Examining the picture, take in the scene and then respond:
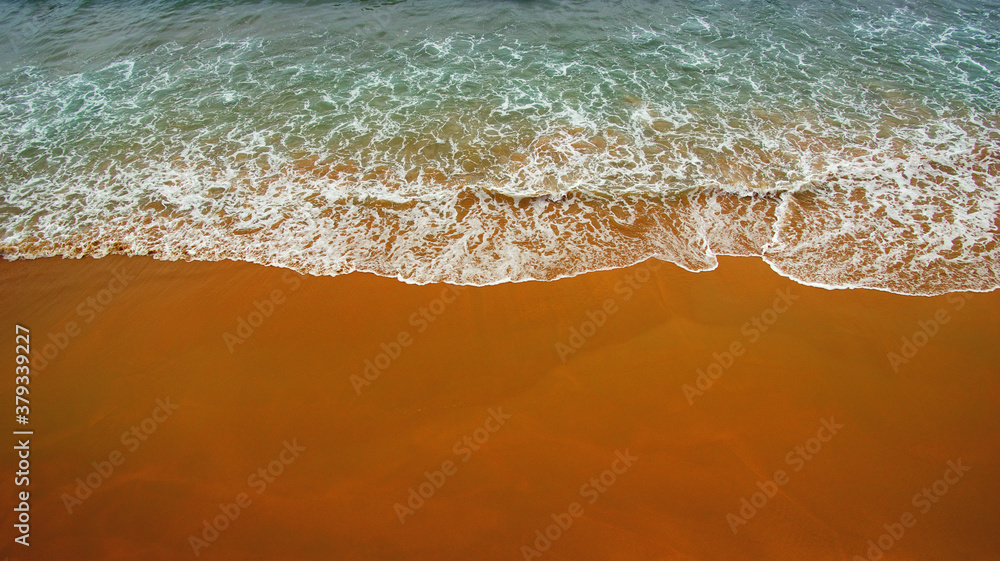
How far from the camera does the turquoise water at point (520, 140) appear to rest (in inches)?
324

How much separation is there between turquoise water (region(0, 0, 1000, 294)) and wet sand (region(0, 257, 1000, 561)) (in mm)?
884

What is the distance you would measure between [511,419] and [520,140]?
22.3ft

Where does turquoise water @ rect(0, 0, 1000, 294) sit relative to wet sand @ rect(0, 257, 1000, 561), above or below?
above

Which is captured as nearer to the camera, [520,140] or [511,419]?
[511,419]

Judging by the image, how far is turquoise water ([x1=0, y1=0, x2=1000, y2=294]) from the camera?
27.0 feet

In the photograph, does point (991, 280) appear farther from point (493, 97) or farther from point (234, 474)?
point (234, 474)

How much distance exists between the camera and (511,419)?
584 centimetres

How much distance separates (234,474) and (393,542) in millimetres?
2170

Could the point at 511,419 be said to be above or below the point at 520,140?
below

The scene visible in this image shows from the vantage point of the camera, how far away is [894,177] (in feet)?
30.5

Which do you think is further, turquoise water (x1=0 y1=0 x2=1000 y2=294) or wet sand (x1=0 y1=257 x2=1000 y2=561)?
turquoise water (x1=0 y1=0 x2=1000 y2=294)

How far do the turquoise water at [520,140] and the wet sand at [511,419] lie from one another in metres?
0.88

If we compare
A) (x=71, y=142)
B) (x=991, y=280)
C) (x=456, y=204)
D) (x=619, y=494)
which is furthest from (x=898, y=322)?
(x=71, y=142)

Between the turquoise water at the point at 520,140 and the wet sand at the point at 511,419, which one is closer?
the wet sand at the point at 511,419
